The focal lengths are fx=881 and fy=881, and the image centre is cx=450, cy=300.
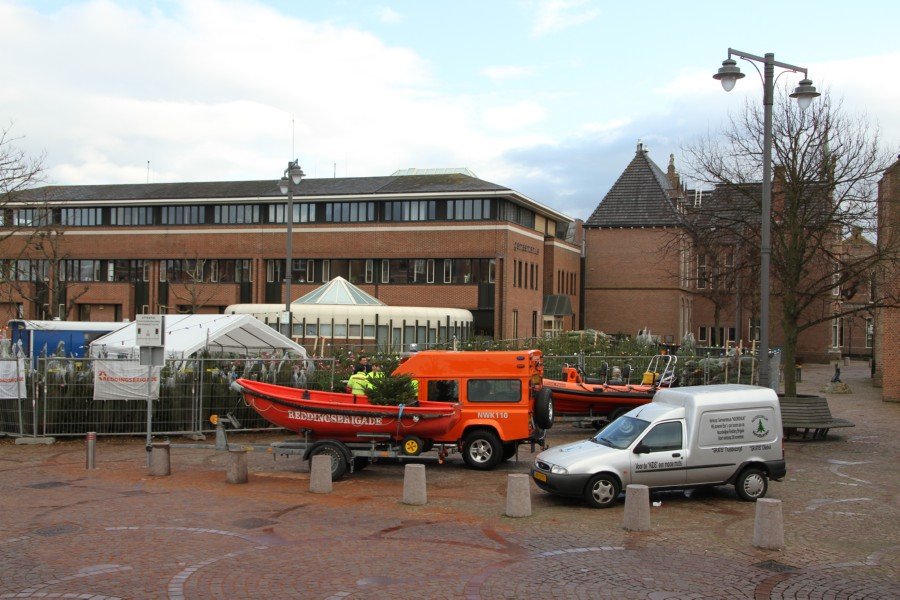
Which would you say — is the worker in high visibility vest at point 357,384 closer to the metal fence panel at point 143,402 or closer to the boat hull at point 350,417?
the boat hull at point 350,417

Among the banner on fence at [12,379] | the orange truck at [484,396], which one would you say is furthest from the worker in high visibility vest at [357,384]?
the banner on fence at [12,379]

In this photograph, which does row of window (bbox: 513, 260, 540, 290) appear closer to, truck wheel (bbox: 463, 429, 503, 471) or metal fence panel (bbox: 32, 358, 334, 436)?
metal fence panel (bbox: 32, 358, 334, 436)

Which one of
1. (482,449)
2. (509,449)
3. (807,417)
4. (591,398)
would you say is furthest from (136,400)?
(807,417)

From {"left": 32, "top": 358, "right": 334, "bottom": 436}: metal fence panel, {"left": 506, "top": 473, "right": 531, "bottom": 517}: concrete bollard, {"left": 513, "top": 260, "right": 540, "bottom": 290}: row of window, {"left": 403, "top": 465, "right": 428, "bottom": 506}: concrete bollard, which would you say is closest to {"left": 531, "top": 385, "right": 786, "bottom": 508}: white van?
{"left": 506, "top": 473, "right": 531, "bottom": 517}: concrete bollard

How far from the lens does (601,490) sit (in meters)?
13.4

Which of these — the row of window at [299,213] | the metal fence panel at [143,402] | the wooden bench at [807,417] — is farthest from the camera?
the row of window at [299,213]

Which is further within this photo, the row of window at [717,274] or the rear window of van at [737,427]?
the row of window at [717,274]

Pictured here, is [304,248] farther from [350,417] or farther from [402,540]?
[402,540]

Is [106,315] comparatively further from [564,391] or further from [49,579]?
[49,579]

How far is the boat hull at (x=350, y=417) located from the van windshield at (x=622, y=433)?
3.01 metres

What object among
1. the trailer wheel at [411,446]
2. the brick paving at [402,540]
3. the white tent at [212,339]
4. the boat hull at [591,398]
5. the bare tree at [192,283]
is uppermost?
the bare tree at [192,283]

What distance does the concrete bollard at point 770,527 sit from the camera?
10.9 m

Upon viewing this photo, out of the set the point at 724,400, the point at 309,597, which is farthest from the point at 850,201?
the point at 309,597

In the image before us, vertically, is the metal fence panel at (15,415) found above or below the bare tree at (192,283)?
below
